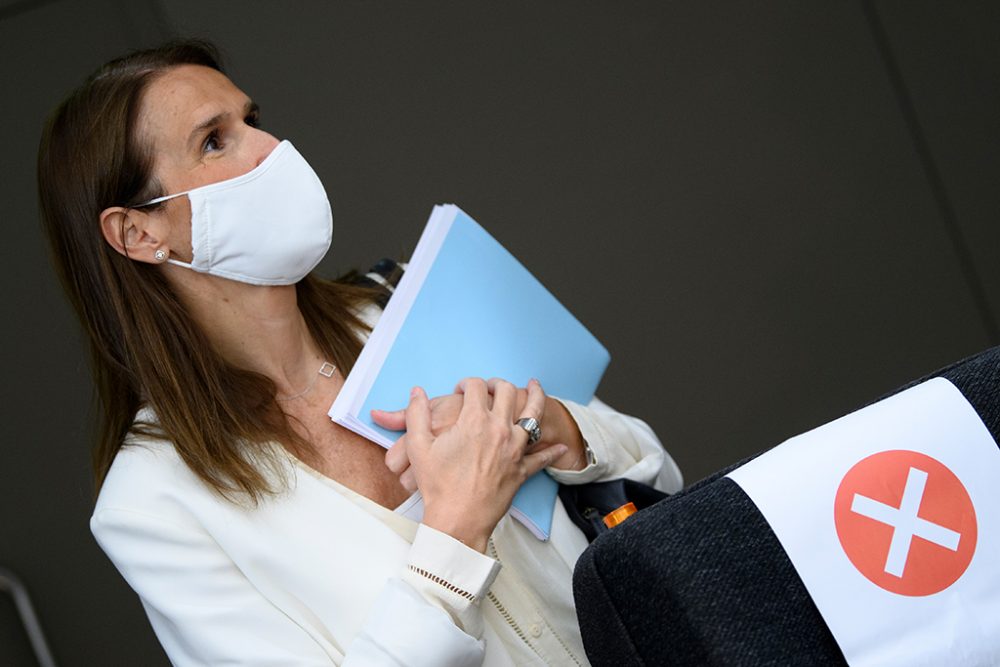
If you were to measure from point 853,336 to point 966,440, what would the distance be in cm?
278

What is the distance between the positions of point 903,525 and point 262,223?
40.4 inches

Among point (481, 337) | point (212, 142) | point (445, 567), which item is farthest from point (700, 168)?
point (445, 567)

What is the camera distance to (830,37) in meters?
3.30

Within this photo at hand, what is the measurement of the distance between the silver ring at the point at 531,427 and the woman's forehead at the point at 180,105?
576 millimetres

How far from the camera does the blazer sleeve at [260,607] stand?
123 cm

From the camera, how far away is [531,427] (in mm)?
1416

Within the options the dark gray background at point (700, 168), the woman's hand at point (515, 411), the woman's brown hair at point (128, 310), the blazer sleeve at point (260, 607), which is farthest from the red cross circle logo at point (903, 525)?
the dark gray background at point (700, 168)

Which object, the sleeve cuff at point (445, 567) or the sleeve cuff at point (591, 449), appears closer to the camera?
the sleeve cuff at point (445, 567)

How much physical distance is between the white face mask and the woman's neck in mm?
25

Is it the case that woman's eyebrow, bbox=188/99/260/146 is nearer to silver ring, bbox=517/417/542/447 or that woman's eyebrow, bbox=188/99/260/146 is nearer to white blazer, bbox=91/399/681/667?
white blazer, bbox=91/399/681/667

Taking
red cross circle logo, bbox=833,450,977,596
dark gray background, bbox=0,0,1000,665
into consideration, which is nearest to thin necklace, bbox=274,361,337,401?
red cross circle logo, bbox=833,450,977,596

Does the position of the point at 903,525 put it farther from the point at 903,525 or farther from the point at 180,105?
the point at 180,105

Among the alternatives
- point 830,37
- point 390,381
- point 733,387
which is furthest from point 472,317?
point 830,37

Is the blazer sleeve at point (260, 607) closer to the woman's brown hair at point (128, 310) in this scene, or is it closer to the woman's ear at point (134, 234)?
the woman's brown hair at point (128, 310)
